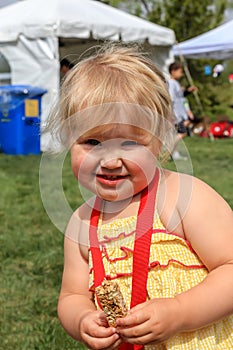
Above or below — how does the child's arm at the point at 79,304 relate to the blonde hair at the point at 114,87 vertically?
below

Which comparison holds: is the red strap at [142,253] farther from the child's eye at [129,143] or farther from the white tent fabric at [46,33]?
the white tent fabric at [46,33]

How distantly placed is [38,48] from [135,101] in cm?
1048

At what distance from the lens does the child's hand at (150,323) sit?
144 centimetres

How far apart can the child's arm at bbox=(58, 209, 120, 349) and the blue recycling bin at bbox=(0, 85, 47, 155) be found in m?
9.28

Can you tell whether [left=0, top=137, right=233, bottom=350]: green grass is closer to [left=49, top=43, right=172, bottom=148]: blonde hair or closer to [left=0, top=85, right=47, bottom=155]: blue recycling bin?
[left=49, top=43, right=172, bottom=148]: blonde hair

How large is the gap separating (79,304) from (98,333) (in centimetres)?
22

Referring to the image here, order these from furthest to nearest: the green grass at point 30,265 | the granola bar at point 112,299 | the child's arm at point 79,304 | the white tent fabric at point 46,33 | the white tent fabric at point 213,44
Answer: the white tent fabric at point 213,44 < the white tent fabric at point 46,33 < the green grass at point 30,265 < the child's arm at point 79,304 < the granola bar at point 112,299

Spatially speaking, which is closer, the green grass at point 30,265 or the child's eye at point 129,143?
the child's eye at point 129,143

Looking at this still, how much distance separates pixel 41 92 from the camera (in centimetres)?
1121

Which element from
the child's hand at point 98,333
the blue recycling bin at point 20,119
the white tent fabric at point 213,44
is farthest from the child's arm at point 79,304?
the white tent fabric at point 213,44

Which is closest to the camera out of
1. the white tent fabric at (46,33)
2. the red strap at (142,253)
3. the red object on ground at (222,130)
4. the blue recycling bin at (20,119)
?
the red strap at (142,253)

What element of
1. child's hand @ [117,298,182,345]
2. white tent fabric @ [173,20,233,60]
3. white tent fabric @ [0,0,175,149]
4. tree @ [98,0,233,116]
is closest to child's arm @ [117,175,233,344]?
child's hand @ [117,298,182,345]

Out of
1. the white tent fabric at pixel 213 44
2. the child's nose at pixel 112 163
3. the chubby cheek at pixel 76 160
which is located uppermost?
the child's nose at pixel 112 163

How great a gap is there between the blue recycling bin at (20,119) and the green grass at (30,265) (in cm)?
A: 290
